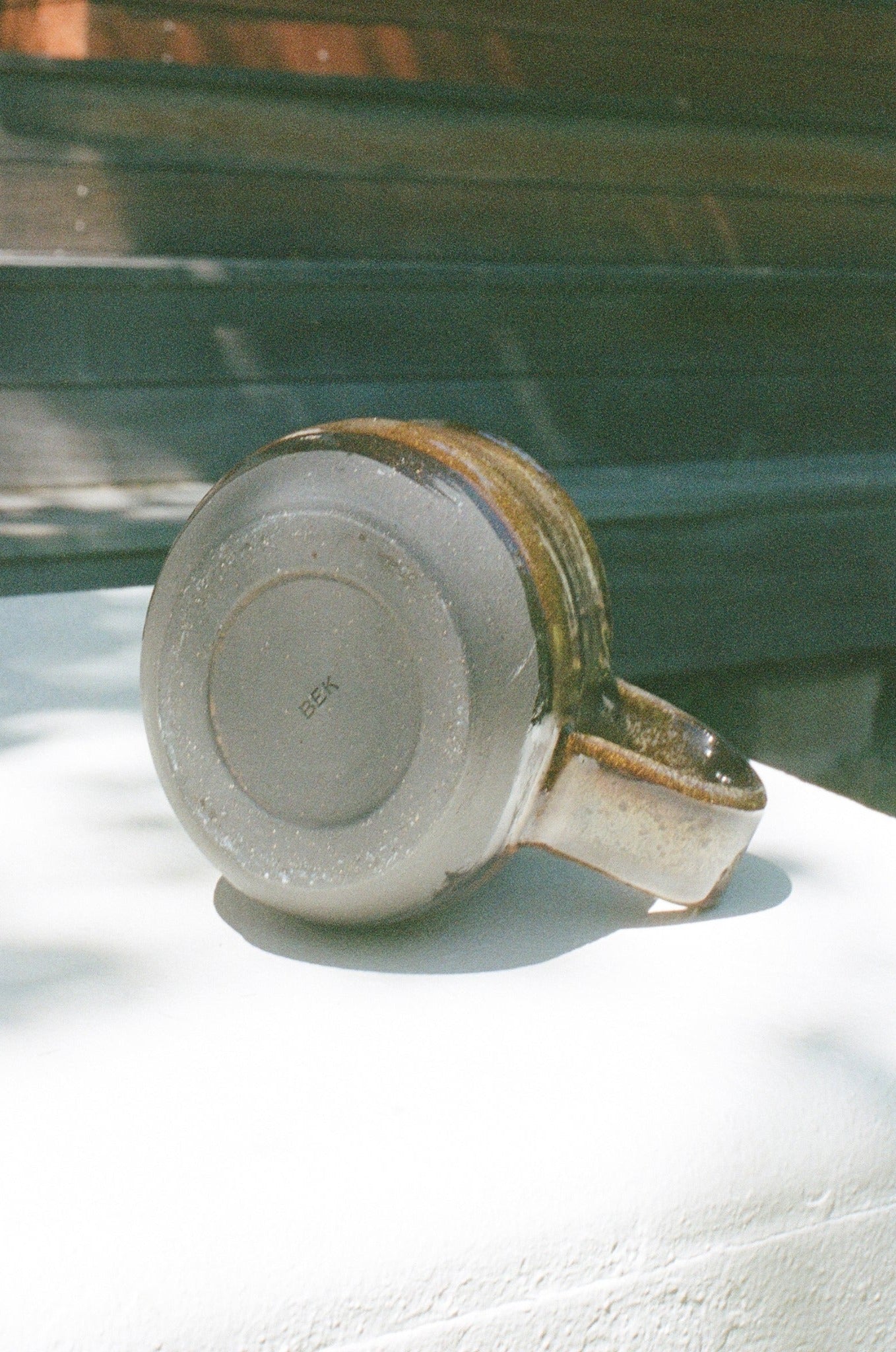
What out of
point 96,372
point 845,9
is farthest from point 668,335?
point 96,372

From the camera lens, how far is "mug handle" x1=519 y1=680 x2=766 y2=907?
93 centimetres

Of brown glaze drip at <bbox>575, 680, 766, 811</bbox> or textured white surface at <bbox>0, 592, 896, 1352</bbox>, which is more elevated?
brown glaze drip at <bbox>575, 680, 766, 811</bbox>

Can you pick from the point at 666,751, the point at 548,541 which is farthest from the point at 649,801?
the point at 548,541

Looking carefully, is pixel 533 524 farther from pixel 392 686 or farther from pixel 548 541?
pixel 392 686

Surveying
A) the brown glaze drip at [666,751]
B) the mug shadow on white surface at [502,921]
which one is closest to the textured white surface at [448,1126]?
the mug shadow on white surface at [502,921]

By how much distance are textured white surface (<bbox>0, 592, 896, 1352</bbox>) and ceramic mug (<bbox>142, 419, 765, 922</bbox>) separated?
79 mm

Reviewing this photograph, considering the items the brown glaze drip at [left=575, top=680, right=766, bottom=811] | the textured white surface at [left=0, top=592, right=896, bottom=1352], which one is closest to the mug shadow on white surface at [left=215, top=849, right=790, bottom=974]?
the textured white surface at [left=0, top=592, right=896, bottom=1352]

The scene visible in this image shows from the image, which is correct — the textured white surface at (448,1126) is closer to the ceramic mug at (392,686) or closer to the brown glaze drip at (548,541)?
the ceramic mug at (392,686)

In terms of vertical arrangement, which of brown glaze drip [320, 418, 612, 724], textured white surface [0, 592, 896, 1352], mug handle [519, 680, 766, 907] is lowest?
textured white surface [0, 592, 896, 1352]

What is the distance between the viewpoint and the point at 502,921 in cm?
104

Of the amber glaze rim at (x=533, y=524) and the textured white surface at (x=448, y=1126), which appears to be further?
the amber glaze rim at (x=533, y=524)

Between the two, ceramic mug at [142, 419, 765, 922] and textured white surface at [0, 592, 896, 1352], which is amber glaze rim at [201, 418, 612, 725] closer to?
ceramic mug at [142, 419, 765, 922]

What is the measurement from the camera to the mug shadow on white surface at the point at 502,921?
37.9 inches

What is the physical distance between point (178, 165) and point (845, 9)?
1921 mm
